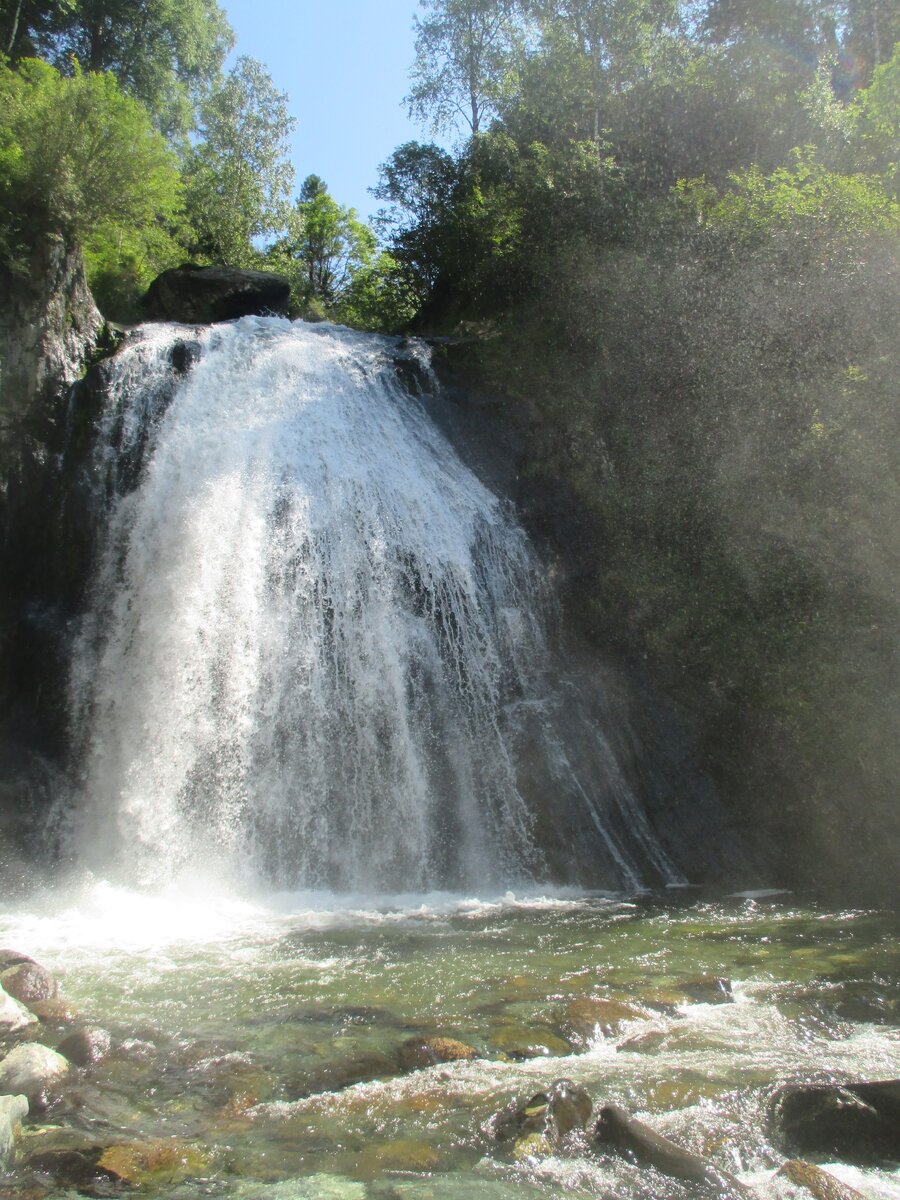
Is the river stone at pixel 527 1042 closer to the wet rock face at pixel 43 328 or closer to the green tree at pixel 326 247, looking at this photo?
the wet rock face at pixel 43 328

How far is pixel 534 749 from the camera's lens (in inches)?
513

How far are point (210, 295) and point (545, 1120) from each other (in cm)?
1996

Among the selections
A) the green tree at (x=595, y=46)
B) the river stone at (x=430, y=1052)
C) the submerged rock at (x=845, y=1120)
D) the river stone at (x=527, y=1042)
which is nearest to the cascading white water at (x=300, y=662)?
the river stone at (x=527, y=1042)

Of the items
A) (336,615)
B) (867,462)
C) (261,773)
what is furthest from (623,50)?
(261,773)

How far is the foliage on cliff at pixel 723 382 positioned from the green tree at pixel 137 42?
48.8ft

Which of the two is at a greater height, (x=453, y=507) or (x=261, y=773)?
(x=453, y=507)

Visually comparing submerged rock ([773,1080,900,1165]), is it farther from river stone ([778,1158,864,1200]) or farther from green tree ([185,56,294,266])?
green tree ([185,56,294,266])

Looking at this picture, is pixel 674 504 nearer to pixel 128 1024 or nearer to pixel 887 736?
pixel 887 736

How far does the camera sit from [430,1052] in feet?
19.0

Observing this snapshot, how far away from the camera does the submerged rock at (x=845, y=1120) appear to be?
4.62 m

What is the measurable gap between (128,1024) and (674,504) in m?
12.1

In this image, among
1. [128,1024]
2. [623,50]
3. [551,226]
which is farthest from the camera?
[623,50]

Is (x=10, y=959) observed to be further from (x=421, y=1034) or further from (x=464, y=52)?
(x=464, y=52)

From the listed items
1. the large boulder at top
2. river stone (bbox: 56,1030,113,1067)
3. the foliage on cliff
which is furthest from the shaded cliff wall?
the foliage on cliff
